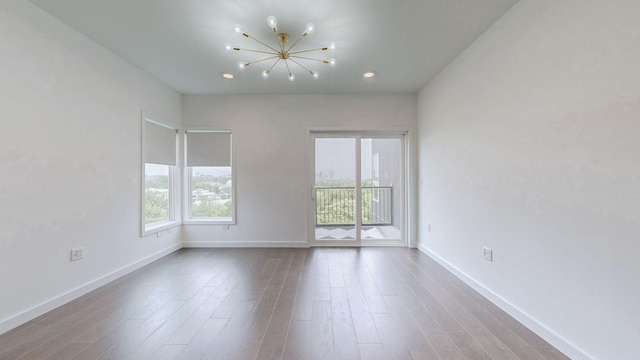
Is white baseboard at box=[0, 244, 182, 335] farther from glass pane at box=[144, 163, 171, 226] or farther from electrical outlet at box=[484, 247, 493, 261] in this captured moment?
electrical outlet at box=[484, 247, 493, 261]

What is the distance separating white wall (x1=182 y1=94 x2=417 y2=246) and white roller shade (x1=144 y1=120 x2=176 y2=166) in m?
0.39

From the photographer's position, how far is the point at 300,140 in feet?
14.6

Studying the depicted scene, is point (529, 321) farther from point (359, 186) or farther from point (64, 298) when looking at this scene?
point (64, 298)

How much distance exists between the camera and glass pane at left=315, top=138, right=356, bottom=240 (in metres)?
4.56

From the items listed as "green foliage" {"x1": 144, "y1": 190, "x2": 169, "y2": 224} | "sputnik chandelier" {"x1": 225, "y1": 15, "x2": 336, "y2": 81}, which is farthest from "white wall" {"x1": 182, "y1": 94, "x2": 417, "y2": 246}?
"sputnik chandelier" {"x1": 225, "y1": 15, "x2": 336, "y2": 81}

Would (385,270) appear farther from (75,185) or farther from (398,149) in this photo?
(75,185)

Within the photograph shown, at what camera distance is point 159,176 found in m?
4.04

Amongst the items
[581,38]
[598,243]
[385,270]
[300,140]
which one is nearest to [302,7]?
[581,38]

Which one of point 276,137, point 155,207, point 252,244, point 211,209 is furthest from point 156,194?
point 276,137

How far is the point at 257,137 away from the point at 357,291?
2905 millimetres

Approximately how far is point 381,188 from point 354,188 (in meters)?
0.52

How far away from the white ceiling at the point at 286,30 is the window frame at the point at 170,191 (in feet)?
2.36

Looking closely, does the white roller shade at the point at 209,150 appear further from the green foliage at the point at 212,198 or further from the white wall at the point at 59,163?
the white wall at the point at 59,163

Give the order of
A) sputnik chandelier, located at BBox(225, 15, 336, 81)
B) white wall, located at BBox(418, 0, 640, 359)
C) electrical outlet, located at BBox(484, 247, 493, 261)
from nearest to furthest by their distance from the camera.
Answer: white wall, located at BBox(418, 0, 640, 359) → electrical outlet, located at BBox(484, 247, 493, 261) → sputnik chandelier, located at BBox(225, 15, 336, 81)
